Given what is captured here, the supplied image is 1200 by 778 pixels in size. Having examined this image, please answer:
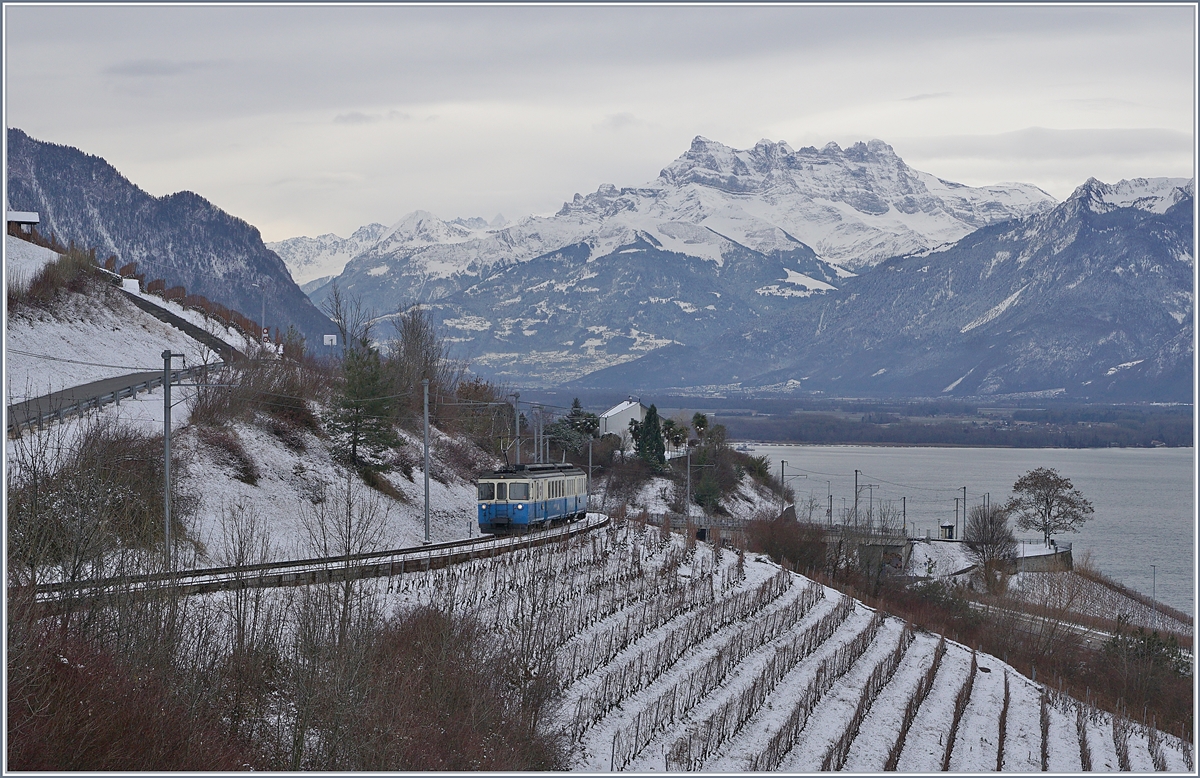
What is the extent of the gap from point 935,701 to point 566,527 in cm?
1520

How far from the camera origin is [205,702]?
651 inches

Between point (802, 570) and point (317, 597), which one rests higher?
point (317, 597)

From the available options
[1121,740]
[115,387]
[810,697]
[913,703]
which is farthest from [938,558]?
[115,387]

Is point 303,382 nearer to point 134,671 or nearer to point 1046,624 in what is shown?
point 1046,624

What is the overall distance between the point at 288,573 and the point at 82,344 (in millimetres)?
30940

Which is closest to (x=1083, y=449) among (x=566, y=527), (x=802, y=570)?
(x=802, y=570)

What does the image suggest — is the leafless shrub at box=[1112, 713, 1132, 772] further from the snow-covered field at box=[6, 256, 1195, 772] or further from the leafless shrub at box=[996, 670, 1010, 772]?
the leafless shrub at box=[996, 670, 1010, 772]

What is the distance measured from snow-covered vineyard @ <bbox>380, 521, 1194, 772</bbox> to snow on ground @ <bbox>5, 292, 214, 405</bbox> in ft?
66.4

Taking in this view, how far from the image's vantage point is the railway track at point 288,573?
17938mm

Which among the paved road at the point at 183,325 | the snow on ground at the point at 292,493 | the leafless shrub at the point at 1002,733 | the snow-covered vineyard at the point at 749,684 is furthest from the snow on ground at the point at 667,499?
the leafless shrub at the point at 1002,733

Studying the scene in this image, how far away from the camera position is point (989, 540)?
6788 centimetres

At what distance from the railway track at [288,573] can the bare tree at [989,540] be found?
32.0 meters

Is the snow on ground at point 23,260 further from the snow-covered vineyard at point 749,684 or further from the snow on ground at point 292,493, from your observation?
the snow-covered vineyard at point 749,684

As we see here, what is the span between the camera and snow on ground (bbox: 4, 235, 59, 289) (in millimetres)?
51156
